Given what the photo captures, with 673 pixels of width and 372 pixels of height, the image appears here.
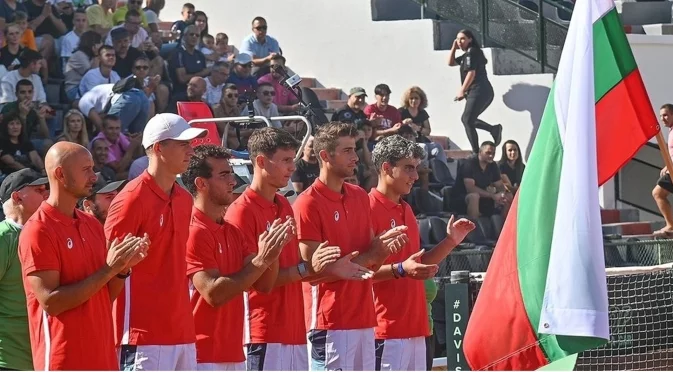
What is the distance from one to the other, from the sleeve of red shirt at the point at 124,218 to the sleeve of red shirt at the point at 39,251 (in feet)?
1.60

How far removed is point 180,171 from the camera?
7027mm

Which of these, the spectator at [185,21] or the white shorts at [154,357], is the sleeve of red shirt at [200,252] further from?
the spectator at [185,21]

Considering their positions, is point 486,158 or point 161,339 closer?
point 161,339

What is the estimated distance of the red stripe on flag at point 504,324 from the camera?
6.11 m

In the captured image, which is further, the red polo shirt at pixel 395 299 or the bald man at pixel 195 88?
the bald man at pixel 195 88

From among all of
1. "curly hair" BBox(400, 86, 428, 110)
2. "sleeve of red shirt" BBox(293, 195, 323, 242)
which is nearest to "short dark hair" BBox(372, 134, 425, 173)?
"sleeve of red shirt" BBox(293, 195, 323, 242)

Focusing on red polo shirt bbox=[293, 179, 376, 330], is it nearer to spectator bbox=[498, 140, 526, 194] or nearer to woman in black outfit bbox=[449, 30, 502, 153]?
spectator bbox=[498, 140, 526, 194]

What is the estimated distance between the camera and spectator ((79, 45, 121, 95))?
1462cm

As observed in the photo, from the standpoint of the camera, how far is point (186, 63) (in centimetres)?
1641

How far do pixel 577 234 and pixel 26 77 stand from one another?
893 cm

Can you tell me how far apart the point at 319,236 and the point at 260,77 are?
30.6 ft

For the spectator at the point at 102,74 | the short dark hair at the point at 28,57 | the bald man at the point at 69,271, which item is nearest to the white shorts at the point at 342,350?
the bald man at the point at 69,271

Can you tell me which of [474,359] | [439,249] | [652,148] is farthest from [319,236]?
[652,148]

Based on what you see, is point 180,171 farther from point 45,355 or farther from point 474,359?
point 474,359
